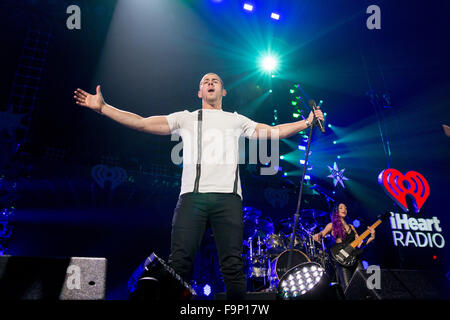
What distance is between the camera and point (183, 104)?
8.54 m

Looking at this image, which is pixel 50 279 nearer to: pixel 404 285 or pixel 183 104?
pixel 404 285

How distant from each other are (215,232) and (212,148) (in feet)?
2.15

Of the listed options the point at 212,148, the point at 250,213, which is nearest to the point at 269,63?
Answer: the point at 250,213

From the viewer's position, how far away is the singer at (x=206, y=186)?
196 cm

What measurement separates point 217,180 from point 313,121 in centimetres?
98

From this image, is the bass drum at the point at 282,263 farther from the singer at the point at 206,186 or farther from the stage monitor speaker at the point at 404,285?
the singer at the point at 206,186

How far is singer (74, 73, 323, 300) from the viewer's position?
1960 millimetres

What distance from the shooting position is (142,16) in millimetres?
6941

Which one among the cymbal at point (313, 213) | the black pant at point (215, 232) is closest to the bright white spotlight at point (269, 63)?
the cymbal at point (313, 213)

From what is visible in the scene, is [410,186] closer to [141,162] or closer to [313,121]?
[313,121]

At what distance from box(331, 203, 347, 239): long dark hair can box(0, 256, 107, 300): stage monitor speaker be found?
16.0ft

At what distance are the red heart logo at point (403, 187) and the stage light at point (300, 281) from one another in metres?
5.68

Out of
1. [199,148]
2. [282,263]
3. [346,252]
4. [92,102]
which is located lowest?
[282,263]
